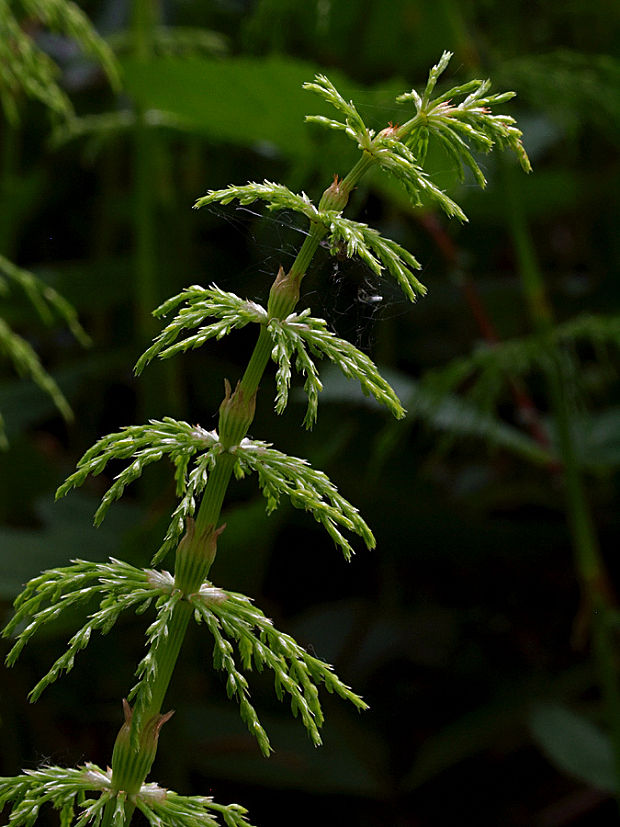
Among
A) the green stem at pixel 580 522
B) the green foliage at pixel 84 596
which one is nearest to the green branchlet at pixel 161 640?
the green foliage at pixel 84 596

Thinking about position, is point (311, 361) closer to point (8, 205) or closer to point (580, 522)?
point (580, 522)

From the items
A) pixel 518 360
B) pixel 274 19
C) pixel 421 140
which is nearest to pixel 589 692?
pixel 518 360

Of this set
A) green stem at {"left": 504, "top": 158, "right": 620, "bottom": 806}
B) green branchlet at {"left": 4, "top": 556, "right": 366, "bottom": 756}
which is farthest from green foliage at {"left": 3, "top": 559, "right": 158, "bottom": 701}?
green stem at {"left": 504, "top": 158, "right": 620, "bottom": 806}

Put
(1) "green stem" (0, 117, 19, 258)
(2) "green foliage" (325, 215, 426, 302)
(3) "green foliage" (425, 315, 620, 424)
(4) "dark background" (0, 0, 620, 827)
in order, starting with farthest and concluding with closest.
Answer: (1) "green stem" (0, 117, 19, 258)
(4) "dark background" (0, 0, 620, 827)
(3) "green foliage" (425, 315, 620, 424)
(2) "green foliage" (325, 215, 426, 302)

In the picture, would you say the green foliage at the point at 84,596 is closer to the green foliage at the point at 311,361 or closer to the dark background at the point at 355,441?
the green foliage at the point at 311,361

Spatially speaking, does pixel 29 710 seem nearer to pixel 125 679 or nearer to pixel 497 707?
pixel 125 679

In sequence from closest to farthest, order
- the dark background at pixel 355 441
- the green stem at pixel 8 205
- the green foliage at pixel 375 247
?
the green foliage at pixel 375 247 → the dark background at pixel 355 441 → the green stem at pixel 8 205

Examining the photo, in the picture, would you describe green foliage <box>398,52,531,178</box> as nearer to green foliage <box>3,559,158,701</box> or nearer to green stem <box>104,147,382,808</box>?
green stem <box>104,147,382,808</box>
